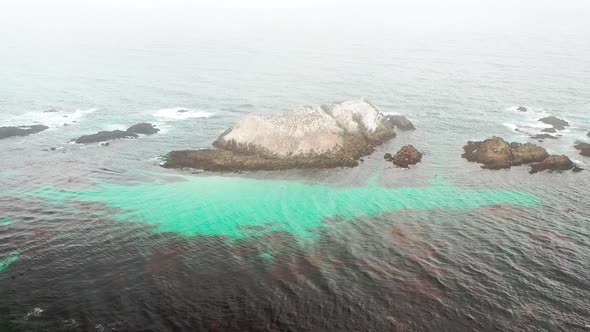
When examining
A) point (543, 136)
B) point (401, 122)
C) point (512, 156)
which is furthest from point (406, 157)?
point (543, 136)

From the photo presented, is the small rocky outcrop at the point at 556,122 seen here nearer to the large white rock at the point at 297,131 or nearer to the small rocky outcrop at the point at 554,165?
the small rocky outcrop at the point at 554,165

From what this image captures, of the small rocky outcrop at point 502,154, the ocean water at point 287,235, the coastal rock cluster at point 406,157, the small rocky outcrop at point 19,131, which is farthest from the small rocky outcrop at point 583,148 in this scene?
the small rocky outcrop at point 19,131

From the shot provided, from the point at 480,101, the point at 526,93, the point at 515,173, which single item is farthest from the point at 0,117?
the point at 526,93

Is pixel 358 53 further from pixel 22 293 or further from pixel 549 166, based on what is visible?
pixel 22 293

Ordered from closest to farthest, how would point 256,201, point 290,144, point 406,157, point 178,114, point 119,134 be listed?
point 256,201 < point 406,157 < point 290,144 < point 119,134 < point 178,114

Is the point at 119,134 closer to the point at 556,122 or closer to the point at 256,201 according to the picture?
the point at 256,201

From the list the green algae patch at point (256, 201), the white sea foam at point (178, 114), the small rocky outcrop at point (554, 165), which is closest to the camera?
the green algae patch at point (256, 201)

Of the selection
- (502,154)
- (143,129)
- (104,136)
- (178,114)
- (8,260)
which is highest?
(502,154)
